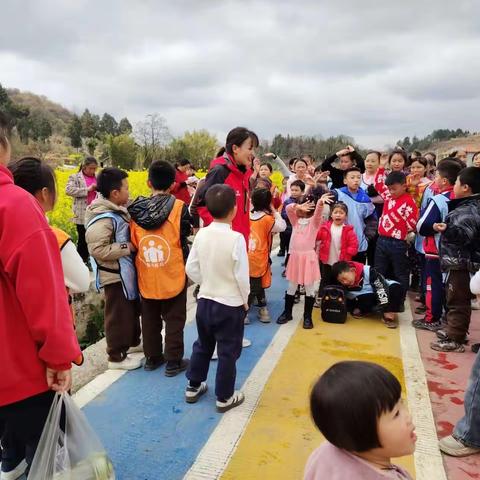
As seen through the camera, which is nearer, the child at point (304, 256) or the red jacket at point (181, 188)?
the child at point (304, 256)

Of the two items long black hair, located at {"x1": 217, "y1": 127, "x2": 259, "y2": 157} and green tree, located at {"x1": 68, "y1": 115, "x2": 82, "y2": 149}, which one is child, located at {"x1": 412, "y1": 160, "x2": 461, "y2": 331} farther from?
green tree, located at {"x1": 68, "y1": 115, "x2": 82, "y2": 149}

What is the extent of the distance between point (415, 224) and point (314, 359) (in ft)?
6.35

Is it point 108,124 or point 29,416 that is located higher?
point 108,124

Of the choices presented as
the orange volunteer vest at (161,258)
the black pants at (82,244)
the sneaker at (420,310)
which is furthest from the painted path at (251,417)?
the black pants at (82,244)

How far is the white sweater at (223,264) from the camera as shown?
8.45ft

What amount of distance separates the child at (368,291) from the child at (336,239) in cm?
19

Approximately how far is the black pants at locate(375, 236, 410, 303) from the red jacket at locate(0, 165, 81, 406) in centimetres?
372

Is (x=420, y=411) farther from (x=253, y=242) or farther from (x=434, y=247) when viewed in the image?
(x=253, y=242)

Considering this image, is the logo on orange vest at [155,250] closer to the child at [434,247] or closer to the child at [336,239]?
the child at [336,239]

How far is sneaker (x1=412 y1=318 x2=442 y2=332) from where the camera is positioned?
13.3 ft

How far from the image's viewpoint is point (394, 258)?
14.6ft

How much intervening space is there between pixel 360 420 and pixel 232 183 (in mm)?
2318

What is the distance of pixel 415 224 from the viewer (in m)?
4.34

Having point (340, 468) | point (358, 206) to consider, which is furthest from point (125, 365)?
point (358, 206)
